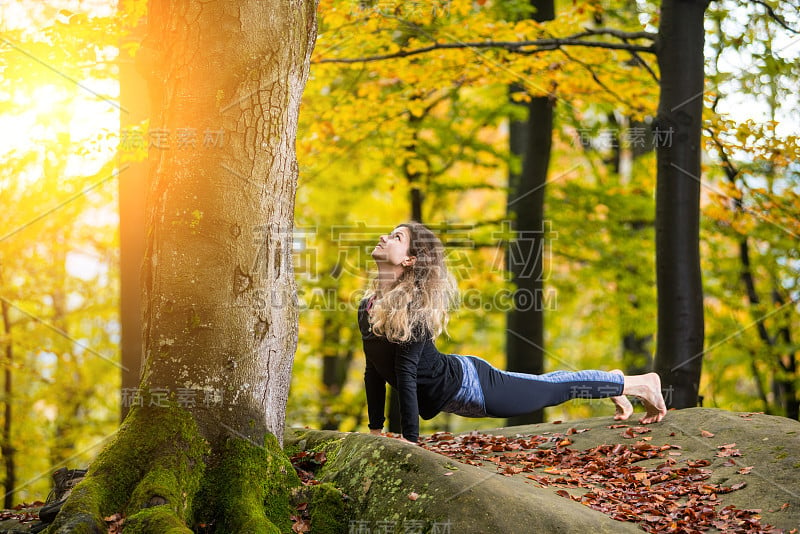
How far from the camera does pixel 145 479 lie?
354cm

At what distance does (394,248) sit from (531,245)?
223 inches

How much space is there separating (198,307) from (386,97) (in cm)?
668

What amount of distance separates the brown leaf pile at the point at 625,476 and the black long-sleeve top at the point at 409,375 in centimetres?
59

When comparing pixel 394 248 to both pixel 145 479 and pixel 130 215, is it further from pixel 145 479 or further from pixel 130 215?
pixel 130 215

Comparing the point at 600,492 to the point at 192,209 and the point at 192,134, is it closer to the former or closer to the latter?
the point at 192,209

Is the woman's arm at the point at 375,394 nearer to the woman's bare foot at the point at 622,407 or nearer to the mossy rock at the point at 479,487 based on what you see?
the mossy rock at the point at 479,487

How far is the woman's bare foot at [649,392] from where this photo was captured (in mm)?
5547

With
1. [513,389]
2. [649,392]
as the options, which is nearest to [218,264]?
[513,389]

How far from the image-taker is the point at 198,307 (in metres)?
3.92

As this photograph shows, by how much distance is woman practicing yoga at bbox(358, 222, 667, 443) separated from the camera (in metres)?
4.72

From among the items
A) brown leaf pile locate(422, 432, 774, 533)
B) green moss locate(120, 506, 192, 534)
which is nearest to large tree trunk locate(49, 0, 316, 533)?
green moss locate(120, 506, 192, 534)

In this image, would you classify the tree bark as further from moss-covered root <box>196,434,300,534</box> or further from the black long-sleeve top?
moss-covered root <box>196,434,300,534</box>

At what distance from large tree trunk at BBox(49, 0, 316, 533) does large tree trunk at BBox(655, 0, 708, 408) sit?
452 cm

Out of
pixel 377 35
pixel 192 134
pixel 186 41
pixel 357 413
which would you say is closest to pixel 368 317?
pixel 192 134
